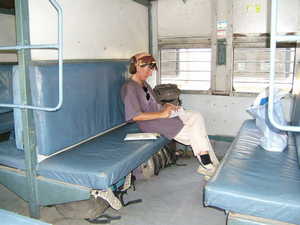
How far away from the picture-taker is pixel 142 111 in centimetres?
397

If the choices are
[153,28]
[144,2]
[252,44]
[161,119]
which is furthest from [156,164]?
[144,2]

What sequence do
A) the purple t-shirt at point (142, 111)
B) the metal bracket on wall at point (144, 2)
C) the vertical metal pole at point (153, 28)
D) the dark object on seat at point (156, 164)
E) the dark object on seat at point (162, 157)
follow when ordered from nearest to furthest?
1. the purple t-shirt at point (142, 111)
2. the dark object on seat at point (156, 164)
3. the dark object on seat at point (162, 157)
4. the metal bracket on wall at point (144, 2)
5. the vertical metal pole at point (153, 28)

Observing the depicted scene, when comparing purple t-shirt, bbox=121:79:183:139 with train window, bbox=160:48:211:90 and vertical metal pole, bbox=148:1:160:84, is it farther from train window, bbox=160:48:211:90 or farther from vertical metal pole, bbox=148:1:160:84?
vertical metal pole, bbox=148:1:160:84

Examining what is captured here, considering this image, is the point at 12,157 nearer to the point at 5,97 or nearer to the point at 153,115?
the point at 5,97

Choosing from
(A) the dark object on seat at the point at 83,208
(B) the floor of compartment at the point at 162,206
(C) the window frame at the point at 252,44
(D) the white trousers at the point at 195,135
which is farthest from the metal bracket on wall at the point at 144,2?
(A) the dark object on seat at the point at 83,208

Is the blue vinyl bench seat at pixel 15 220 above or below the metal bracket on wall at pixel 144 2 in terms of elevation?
below

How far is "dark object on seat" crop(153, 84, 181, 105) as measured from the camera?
15.9ft

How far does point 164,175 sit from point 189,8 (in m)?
2.90

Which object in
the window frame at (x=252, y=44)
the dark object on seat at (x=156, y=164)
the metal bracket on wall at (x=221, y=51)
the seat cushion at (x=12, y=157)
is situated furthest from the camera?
the metal bracket on wall at (x=221, y=51)

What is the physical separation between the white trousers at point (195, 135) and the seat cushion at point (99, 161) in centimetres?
48

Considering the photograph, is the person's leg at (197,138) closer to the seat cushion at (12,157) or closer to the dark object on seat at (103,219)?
the dark object on seat at (103,219)

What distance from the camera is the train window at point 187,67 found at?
5094 mm

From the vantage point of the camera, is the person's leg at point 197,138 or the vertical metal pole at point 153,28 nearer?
the person's leg at point 197,138

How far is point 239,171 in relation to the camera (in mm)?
2445
